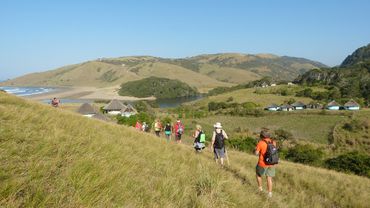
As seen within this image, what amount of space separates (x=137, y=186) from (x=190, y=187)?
1221mm

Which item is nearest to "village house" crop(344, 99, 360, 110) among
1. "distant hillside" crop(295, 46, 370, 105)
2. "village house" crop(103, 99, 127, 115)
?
"distant hillside" crop(295, 46, 370, 105)

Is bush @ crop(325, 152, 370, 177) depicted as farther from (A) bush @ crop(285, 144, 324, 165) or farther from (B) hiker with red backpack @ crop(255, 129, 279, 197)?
(B) hiker with red backpack @ crop(255, 129, 279, 197)

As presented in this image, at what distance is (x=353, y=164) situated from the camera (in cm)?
3259

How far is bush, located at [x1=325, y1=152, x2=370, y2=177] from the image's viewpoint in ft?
103

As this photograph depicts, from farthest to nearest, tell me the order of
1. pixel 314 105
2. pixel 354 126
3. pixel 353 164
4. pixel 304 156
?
pixel 314 105 → pixel 354 126 → pixel 304 156 → pixel 353 164

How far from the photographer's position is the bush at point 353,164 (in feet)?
103

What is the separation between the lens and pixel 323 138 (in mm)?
58656

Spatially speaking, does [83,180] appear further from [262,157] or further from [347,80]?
[347,80]

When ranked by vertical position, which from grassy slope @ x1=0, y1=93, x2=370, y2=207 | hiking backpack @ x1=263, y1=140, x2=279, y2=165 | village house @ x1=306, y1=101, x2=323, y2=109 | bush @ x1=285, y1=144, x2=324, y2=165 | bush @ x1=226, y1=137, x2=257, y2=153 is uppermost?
grassy slope @ x1=0, y1=93, x2=370, y2=207

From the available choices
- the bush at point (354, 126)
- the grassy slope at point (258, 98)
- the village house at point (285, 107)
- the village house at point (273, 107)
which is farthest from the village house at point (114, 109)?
the grassy slope at point (258, 98)

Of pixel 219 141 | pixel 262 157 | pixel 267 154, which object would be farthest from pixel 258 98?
pixel 267 154

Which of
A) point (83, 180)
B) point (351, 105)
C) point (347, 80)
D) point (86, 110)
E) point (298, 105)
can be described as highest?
point (83, 180)

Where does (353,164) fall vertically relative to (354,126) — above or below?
above

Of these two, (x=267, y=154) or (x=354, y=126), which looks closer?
(x=267, y=154)
